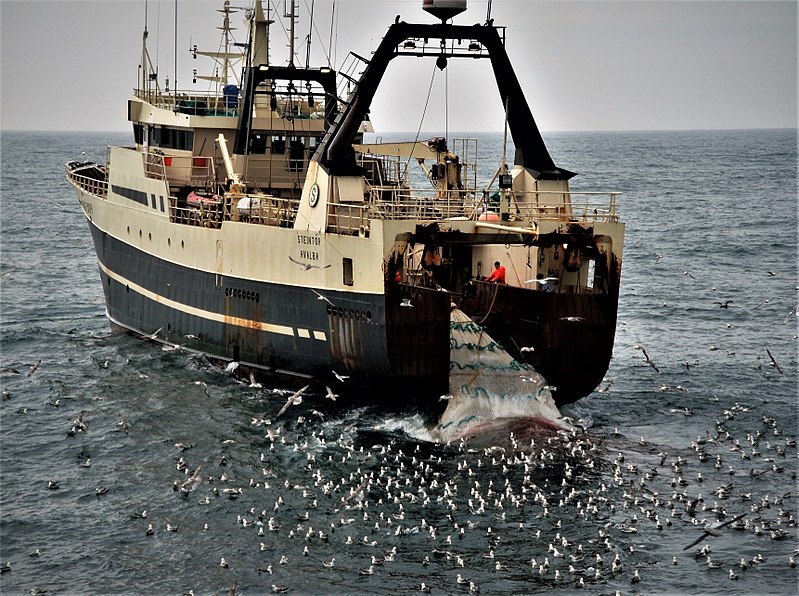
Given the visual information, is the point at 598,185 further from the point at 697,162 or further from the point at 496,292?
the point at 496,292

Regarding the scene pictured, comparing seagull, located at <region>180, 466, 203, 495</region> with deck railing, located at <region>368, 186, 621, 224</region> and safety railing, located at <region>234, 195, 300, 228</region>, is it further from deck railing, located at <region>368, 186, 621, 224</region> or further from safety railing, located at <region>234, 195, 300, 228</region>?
safety railing, located at <region>234, 195, 300, 228</region>

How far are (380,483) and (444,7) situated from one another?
13.9m

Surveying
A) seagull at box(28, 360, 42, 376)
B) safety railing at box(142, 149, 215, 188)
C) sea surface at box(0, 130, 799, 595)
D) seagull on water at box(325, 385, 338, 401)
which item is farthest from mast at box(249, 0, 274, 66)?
seagull on water at box(325, 385, 338, 401)

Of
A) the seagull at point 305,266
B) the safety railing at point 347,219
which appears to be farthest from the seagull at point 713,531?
the seagull at point 305,266

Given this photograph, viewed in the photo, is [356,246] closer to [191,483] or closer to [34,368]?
[191,483]

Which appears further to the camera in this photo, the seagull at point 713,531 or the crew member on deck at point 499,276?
the crew member on deck at point 499,276

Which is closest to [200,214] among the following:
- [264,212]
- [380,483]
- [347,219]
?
[264,212]

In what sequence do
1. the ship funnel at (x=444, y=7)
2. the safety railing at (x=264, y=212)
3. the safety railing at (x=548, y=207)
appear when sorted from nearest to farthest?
the safety railing at (x=548, y=207)
the ship funnel at (x=444, y=7)
the safety railing at (x=264, y=212)

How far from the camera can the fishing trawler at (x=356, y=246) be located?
113ft

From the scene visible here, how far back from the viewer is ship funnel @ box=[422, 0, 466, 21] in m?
36.2

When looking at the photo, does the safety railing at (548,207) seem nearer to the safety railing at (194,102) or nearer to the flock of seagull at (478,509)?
the flock of seagull at (478,509)

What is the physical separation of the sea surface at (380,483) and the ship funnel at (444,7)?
11545mm

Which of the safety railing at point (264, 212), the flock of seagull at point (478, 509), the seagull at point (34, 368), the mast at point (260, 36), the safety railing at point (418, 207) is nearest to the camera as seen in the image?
the flock of seagull at point (478, 509)

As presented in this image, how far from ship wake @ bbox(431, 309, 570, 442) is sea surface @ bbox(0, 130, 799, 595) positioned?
71cm
